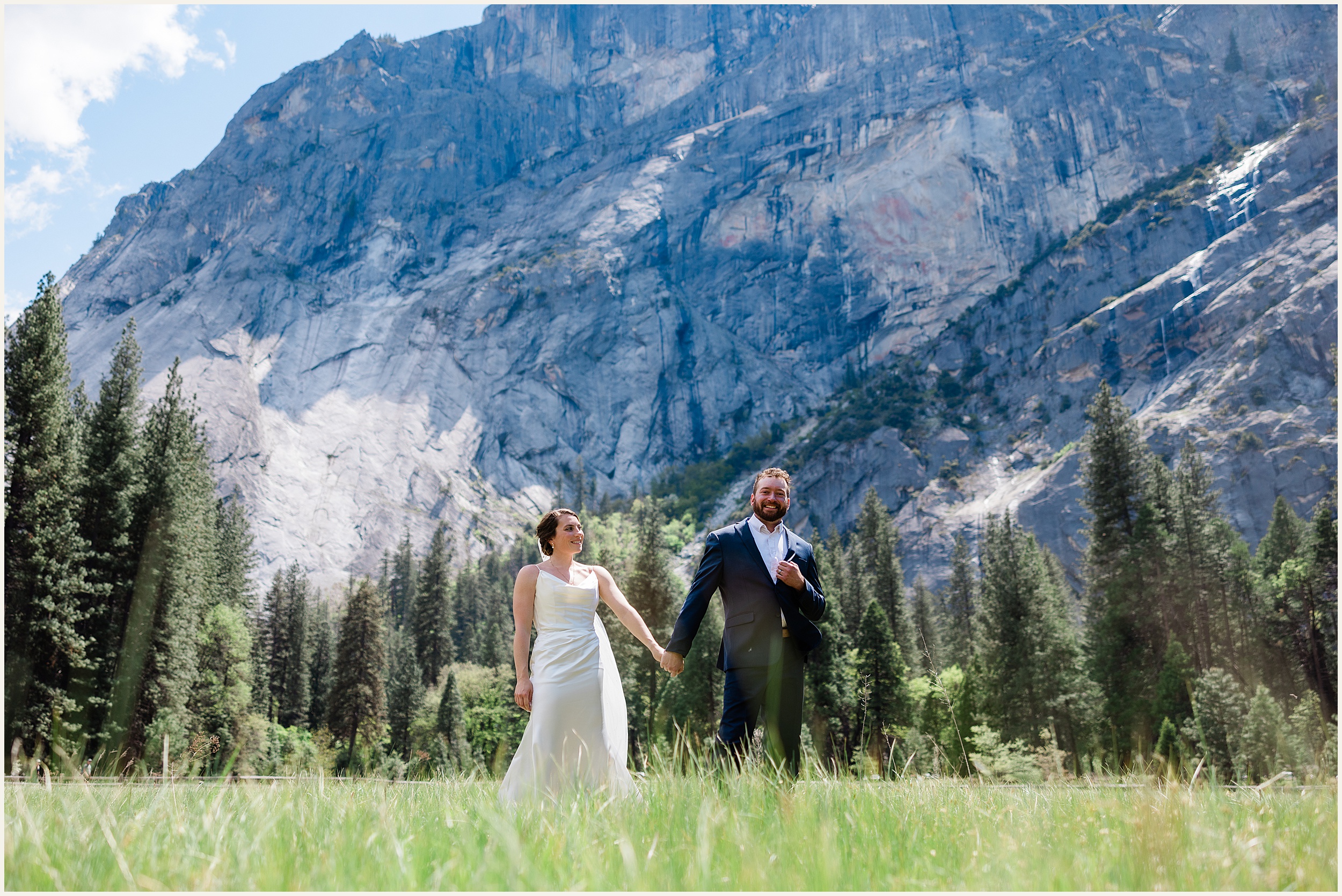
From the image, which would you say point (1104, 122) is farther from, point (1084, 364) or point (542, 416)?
point (542, 416)

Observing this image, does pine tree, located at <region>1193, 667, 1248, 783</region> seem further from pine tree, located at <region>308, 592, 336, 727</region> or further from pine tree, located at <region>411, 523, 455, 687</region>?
pine tree, located at <region>411, 523, 455, 687</region>

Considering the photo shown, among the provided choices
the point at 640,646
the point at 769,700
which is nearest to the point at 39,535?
the point at 769,700

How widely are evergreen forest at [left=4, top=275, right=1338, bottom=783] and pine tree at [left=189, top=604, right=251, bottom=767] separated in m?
0.16

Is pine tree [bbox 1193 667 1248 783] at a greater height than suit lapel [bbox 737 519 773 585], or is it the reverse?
suit lapel [bbox 737 519 773 585]

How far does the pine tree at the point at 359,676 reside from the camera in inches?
1729

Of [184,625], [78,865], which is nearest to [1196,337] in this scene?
[184,625]

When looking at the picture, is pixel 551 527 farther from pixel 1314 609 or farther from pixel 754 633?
pixel 1314 609

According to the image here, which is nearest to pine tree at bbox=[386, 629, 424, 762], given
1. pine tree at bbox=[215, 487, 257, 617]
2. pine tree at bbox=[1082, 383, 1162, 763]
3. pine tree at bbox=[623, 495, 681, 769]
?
pine tree at bbox=[215, 487, 257, 617]

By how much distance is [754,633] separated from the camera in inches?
219

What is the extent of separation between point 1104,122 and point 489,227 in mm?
122004

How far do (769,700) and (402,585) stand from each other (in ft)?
305

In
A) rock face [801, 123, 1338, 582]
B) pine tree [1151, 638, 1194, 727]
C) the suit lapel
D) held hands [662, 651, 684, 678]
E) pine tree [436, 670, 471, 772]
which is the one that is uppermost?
rock face [801, 123, 1338, 582]

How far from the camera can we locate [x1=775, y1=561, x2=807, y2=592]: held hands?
17.3 ft

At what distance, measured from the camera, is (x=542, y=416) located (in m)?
140
